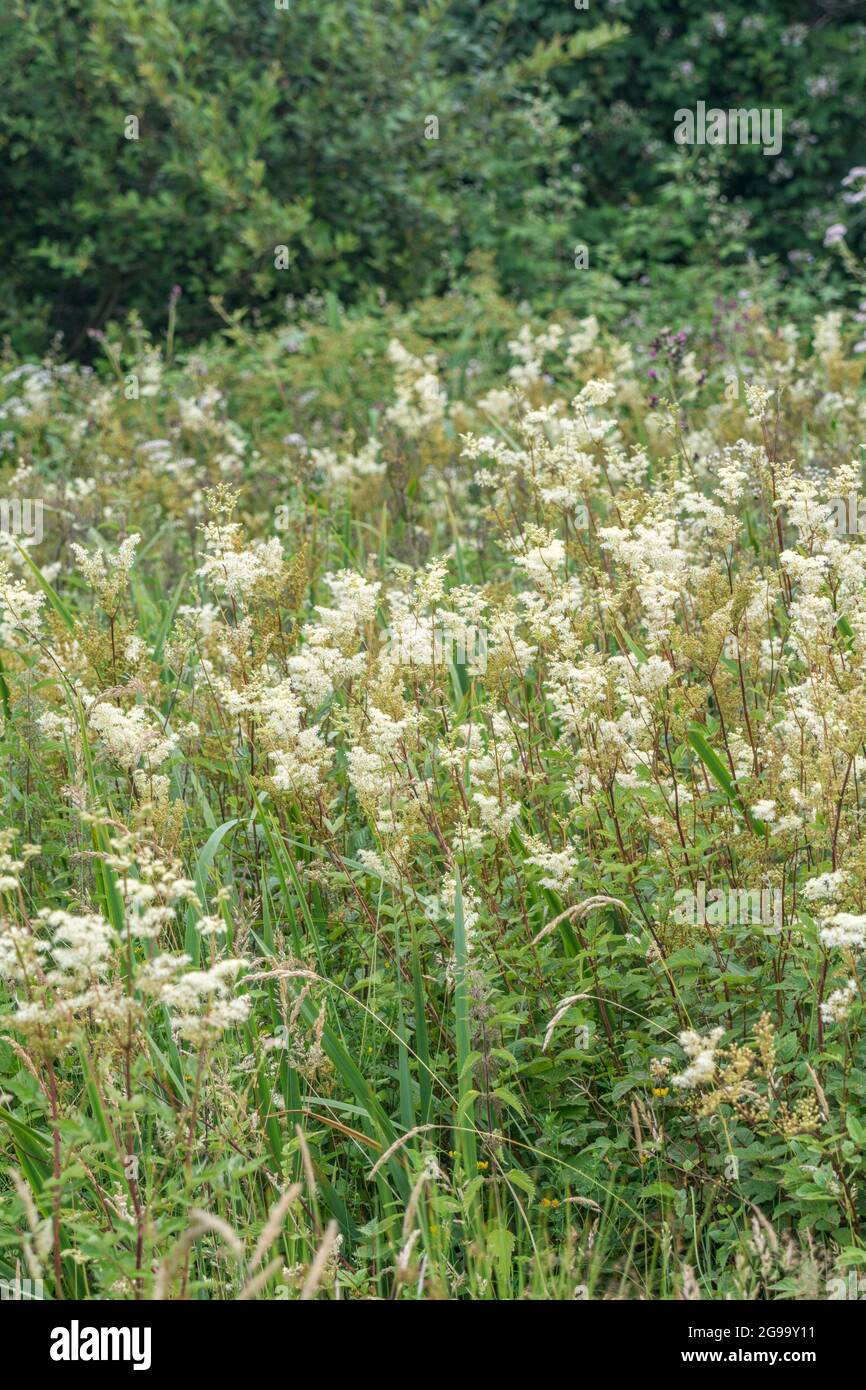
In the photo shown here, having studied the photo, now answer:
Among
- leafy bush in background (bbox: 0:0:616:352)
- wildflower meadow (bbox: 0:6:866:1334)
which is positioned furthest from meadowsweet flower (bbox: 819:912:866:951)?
leafy bush in background (bbox: 0:0:616:352)

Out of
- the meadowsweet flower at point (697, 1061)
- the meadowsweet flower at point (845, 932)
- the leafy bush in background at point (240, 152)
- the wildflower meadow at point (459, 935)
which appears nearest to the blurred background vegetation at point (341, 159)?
the leafy bush in background at point (240, 152)

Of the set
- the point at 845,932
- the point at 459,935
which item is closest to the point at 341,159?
the point at 459,935

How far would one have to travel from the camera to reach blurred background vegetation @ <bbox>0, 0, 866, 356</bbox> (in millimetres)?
9180

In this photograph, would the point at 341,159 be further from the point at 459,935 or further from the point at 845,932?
the point at 845,932

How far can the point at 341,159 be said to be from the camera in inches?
374

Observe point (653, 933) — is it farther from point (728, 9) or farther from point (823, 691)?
point (728, 9)

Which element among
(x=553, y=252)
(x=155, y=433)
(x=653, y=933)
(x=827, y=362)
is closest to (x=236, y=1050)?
(x=653, y=933)

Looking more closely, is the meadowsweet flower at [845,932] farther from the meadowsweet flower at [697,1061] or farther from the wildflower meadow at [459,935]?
the meadowsweet flower at [697,1061]

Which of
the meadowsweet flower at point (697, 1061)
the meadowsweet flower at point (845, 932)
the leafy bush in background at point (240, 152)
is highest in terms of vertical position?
the leafy bush in background at point (240, 152)

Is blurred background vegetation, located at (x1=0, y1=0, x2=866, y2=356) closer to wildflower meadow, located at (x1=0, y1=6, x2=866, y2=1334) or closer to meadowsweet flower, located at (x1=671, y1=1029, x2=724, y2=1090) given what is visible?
wildflower meadow, located at (x1=0, y1=6, x2=866, y2=1334)

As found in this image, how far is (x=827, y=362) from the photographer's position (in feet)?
19.6

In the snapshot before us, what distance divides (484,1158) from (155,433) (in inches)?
204

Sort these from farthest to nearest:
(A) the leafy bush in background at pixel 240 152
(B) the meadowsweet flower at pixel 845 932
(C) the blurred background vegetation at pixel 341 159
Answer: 1. (C) the blurred background vegetation at pixel 341 159
2. (A) the leafy bush in background at pixel 240 152
3. (B) the meadowsweet flower at pixel 845 932

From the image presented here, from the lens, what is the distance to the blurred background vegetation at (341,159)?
9180mm
